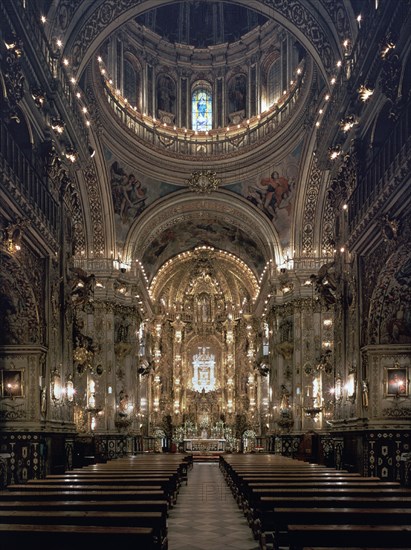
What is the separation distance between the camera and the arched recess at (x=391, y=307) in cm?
1355

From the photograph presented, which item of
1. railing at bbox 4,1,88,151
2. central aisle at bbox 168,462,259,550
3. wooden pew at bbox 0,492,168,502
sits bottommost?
central aisle at bbox 168,462,259,550

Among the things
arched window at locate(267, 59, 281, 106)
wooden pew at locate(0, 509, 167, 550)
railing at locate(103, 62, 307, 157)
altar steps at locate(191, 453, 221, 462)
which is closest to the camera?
wooden pew at locate(0, 509, 167, 550)

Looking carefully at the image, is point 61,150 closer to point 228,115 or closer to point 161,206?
point 161,206

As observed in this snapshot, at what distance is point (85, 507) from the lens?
6.79 metres

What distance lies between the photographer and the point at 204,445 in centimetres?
3922

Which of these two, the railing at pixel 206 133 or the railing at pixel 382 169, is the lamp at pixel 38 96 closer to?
the railing at pixel 382 169

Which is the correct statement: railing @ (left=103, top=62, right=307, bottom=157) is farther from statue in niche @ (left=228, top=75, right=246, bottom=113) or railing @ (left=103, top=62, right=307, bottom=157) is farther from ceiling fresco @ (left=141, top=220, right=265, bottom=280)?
ceiling fresco @ (left=141, top=220, right=265, bottom=280)

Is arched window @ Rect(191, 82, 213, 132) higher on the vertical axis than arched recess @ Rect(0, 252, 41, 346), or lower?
higher

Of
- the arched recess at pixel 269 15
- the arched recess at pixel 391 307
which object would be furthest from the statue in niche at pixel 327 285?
the arched recess at pixel 269 15

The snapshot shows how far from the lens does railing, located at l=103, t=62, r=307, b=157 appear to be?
27.1 meters

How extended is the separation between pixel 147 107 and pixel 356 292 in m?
17.5

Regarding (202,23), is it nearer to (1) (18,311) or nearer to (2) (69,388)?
(2) (69,388)

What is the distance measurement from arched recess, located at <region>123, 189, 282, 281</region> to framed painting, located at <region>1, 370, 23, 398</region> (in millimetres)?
14951

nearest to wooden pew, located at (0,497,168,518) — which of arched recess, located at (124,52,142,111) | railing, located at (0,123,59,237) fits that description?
railing, located at (0,123,59,237)
